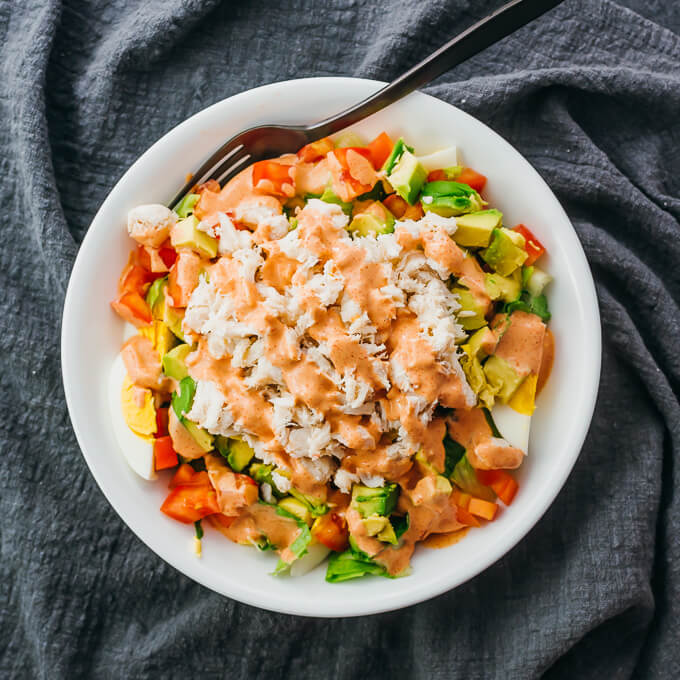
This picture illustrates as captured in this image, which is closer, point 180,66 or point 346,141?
point 346,141

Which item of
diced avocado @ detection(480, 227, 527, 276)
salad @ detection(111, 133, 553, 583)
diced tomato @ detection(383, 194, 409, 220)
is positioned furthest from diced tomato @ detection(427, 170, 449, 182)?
diced avocado @ detection(480, 227, 527, 276)

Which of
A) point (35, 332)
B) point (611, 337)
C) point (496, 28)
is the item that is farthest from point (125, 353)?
point (611, 337)

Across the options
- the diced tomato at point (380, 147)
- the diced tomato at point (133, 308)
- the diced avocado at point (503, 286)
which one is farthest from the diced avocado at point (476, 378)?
the diced tomato at point (133, 308)

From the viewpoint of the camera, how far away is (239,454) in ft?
7.47

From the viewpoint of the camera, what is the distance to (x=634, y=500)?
271 centimetres

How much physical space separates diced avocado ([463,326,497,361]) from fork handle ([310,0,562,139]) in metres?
0.75

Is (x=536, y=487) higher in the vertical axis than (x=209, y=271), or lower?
lower

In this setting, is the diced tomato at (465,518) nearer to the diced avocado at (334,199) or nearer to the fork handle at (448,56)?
the diced avocado at (334,199)

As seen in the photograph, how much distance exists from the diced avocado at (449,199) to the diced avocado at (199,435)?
0.91 m

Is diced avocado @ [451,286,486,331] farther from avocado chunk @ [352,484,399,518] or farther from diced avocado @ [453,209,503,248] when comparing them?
avocado chunk @ [352,484,399,518]

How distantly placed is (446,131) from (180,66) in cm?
109

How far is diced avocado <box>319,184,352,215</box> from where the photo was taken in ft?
7.52

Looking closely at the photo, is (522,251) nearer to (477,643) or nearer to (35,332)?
(477,643)

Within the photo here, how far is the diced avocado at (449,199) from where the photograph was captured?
225cm
